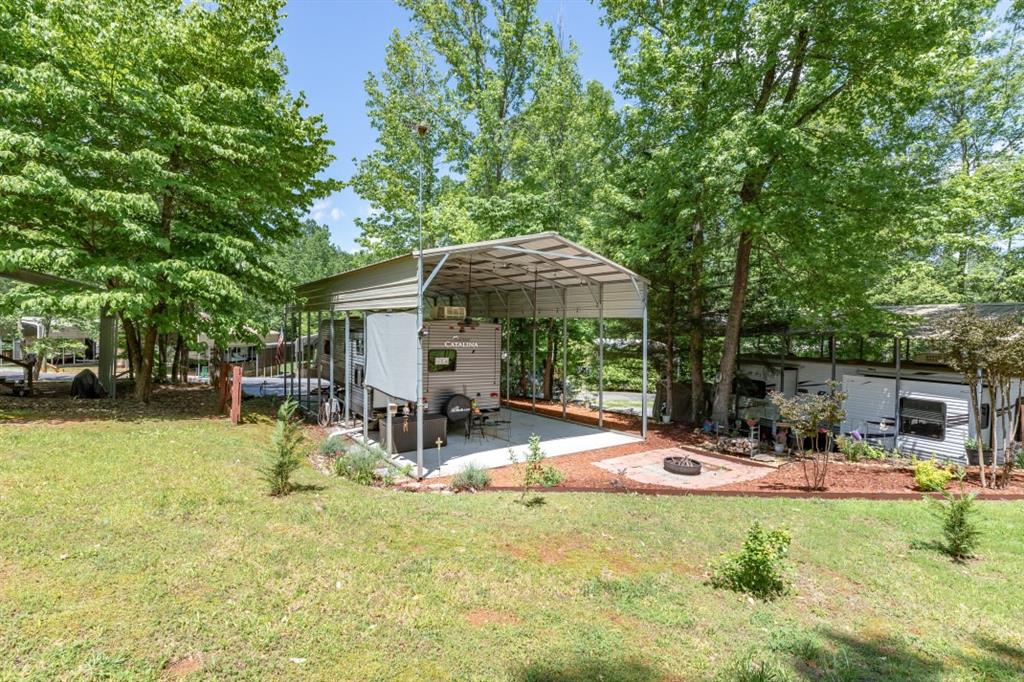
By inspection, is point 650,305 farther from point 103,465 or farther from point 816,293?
point 103,465

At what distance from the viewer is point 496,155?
65.2 feet

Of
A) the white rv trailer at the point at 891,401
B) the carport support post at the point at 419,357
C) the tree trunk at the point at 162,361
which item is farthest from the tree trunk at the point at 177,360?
the white rv trailer at the point at 891,401

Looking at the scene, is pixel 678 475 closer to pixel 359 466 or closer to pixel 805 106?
pixel 359 466

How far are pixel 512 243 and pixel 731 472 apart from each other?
6355 millimetres

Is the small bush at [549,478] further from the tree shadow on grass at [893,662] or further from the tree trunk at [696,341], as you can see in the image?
the tree trunk at [696,341]

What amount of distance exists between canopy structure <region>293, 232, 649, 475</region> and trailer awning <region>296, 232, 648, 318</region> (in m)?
0.02

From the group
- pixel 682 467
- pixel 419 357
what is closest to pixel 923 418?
pixel 682 467

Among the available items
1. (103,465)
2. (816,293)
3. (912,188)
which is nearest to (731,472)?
(816,293)

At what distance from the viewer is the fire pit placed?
902cm

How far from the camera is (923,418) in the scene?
10789 millimetres

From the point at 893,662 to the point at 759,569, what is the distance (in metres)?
1.09

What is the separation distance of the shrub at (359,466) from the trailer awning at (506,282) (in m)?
2.86

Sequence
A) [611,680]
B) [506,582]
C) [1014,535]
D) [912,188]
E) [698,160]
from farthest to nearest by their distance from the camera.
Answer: [698,160] → [912,188] → [1014,535] → [506,582] → [611,680]

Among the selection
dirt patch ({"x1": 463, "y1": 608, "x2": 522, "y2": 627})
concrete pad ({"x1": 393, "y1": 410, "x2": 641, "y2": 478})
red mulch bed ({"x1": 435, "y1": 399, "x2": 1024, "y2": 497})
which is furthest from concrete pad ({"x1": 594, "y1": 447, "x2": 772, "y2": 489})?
dirt patch ({"x1": 463, "y1": 608, "x2": 522, "y2": 627})
